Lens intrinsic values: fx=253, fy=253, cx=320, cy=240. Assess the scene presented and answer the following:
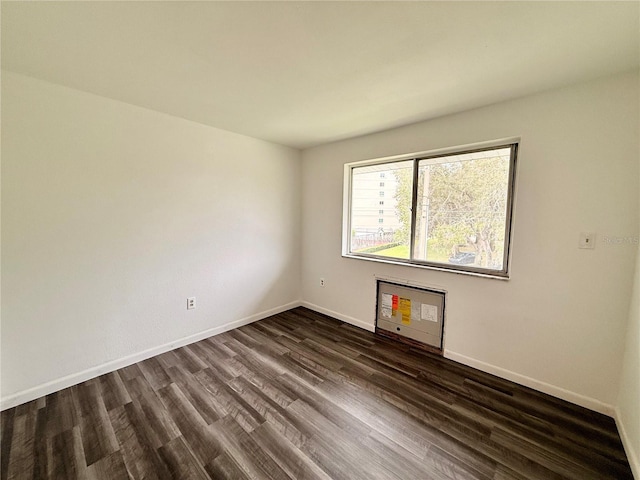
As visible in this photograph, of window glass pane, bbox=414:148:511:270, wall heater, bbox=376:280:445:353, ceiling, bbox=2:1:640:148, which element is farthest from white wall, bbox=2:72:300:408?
window glass pane, bbox=414:148:511:270

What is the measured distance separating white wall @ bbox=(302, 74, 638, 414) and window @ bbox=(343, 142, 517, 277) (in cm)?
16

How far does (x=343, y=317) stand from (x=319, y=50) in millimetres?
2788

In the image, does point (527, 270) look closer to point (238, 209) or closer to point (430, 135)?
point (430, 135)

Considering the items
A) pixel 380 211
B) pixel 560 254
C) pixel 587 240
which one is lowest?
pixel 560 254

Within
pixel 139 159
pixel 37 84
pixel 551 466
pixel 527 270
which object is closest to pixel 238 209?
pixel 139 159

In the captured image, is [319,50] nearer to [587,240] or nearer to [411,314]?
[587,240]

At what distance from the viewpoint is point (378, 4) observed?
3.73ft

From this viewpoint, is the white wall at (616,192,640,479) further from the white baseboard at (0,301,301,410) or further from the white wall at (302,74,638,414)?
the white baseboard at (0,301,301,410)

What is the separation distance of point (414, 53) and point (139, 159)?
229 centimetres

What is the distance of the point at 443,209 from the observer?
2.51m

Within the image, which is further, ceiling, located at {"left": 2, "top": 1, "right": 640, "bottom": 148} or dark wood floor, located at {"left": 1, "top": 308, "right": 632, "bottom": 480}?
dark wood floor, located at {"left": 1, "top": 308, "right": 632, "bottom": 480}

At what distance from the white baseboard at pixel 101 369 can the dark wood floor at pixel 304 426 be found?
0.20 ft

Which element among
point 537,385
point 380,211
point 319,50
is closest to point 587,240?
point 537,385

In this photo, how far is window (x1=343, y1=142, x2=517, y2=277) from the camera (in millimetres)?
2193
